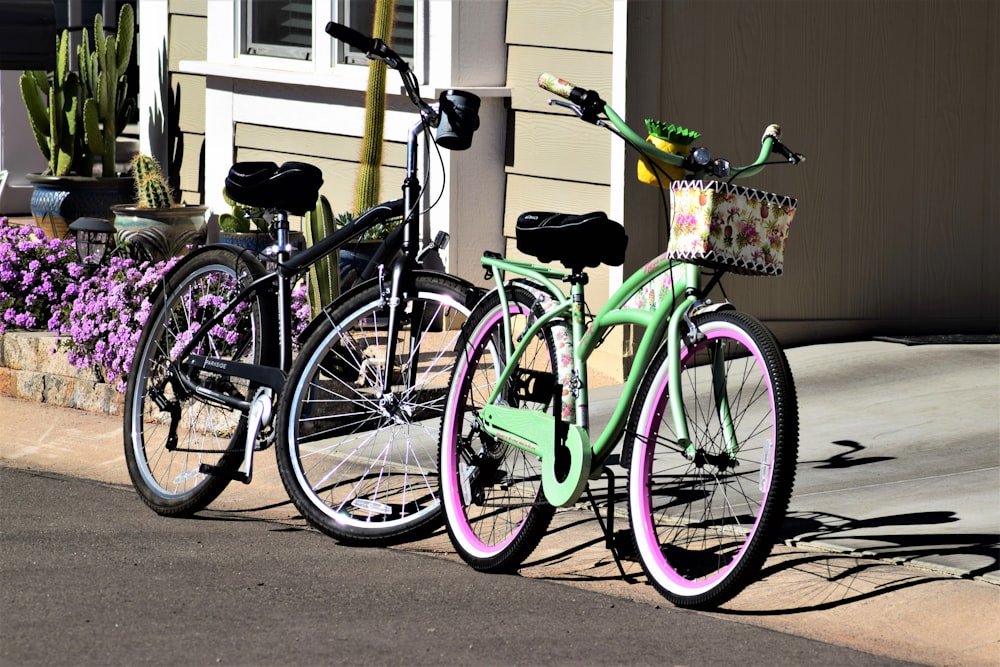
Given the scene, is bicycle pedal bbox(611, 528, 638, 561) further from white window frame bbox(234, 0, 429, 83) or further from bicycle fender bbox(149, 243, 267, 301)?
white window frame bbox(234, 0, 429, 83)

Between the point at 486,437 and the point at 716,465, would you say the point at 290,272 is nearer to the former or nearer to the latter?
the point at 486,437

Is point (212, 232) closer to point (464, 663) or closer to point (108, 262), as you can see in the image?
point (108, 262)

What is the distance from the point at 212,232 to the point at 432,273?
5251 millimetres

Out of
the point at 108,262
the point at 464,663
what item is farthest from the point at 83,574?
the point at 108,262

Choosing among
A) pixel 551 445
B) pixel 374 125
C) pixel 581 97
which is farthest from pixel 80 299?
pixel 581 97

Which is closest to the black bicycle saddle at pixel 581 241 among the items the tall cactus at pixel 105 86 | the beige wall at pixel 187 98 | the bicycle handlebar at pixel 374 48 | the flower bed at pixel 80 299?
the bicycle handlebar at pixel 374 48

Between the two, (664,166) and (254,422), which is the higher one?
(664,166)

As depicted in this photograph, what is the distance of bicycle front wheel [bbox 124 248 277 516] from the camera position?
17.1 ft

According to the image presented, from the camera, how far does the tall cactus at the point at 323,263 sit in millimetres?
6699

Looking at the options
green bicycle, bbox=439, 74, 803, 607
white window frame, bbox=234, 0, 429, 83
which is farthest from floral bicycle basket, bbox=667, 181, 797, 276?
white window frame, bbox=234, 0, 429, 83

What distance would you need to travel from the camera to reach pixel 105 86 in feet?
36.0

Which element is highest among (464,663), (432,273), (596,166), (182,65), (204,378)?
(182,65)

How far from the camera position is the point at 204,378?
5504 mm

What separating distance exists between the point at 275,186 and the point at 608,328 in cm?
135
